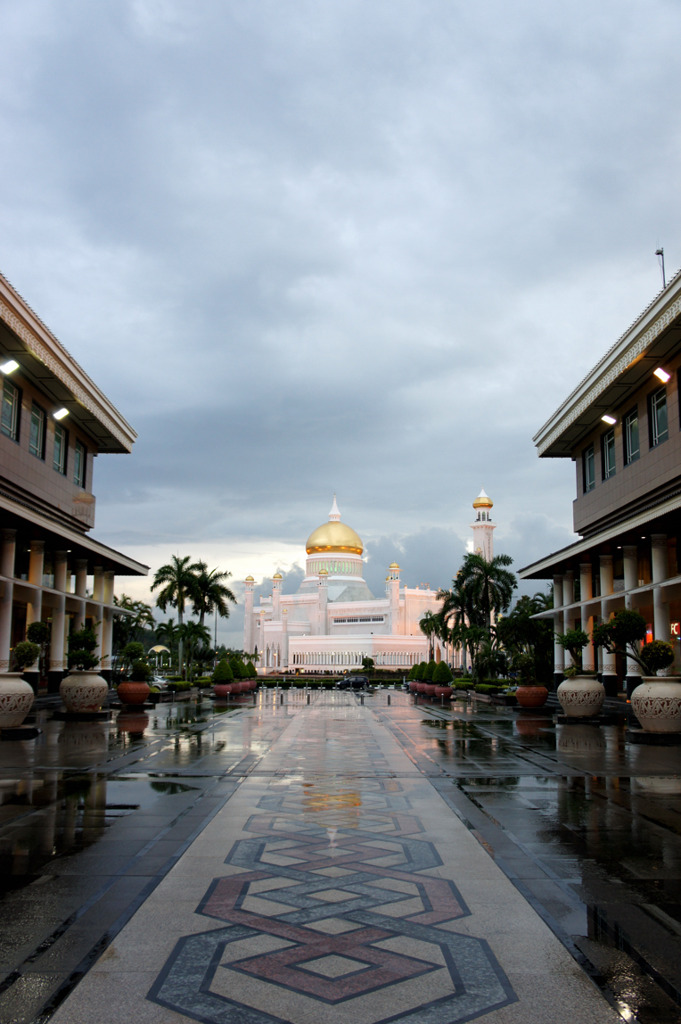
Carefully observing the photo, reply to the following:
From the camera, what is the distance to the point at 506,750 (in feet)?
53.3

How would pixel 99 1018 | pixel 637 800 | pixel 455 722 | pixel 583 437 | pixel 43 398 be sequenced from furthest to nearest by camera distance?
pixel 583 437 < pixel 43 398 < pixel 455 722 < pixel 637 800 < pixel 99 1018

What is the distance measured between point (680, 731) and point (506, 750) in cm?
413

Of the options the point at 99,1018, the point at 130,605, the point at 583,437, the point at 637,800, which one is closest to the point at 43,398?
the point at 583,437

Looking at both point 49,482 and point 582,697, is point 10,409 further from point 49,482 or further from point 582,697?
point 582,697

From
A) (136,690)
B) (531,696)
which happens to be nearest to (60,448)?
(136,690)

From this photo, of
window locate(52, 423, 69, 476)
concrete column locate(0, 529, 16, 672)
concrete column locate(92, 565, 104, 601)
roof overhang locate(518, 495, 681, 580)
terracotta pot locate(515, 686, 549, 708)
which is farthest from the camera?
concrete column locate(92, 565, 104, 601)

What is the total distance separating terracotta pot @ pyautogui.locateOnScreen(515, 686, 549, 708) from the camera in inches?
1129

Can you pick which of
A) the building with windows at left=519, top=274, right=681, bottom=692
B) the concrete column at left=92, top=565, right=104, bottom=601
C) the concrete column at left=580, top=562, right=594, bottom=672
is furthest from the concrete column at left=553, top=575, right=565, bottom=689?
the concrete column at left=92, top=565, right=104, bottom=601

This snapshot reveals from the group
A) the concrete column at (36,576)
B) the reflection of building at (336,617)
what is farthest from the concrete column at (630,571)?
the reflection of building at (336,617)

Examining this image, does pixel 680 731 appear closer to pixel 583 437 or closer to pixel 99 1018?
pixel 99 1018

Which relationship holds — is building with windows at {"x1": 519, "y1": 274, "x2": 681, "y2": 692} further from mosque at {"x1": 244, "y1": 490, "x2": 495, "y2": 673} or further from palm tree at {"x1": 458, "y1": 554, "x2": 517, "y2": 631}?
mosque at {"x1": 244, "y1": 490, "x2": 495, "y2": 673}

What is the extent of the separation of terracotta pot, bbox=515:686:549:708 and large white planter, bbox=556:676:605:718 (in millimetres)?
5086

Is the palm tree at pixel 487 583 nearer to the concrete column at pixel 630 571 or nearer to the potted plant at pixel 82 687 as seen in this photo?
the concrete column at pixel 630 571

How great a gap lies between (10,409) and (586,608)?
83.3ft
